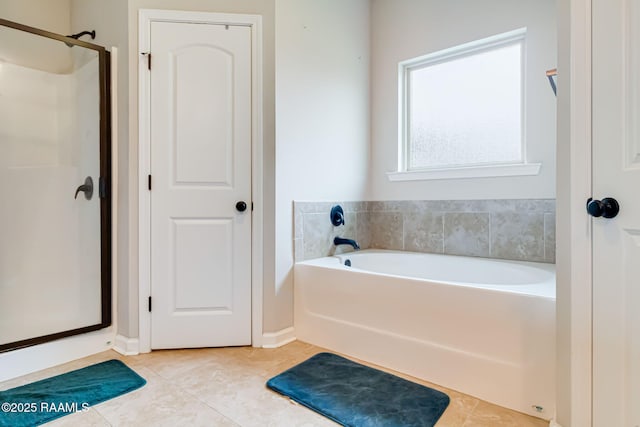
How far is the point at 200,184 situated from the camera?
212 cm

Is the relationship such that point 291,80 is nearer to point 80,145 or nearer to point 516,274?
point 80,145

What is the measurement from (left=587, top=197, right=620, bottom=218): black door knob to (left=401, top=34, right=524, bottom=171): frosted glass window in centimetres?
130

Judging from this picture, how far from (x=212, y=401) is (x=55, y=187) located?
5.84ft

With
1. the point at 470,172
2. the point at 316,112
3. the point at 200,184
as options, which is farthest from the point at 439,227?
the point at 200,184

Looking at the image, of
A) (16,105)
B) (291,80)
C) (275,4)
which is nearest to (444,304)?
(291,80)

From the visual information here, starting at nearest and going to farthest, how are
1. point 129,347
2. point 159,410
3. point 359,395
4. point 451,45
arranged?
point 159,410 → point 359,395 → point 129,347 → point 451,45

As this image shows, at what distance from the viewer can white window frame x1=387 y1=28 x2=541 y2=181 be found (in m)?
2.24

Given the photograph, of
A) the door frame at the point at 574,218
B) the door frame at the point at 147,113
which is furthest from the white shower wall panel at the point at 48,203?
the door frame at the point at 574,218

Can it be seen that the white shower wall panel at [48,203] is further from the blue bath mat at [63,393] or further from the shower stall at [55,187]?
the blue bath mat at [63,393]

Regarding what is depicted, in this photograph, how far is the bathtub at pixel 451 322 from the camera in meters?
1.41

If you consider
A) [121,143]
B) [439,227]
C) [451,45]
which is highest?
[451,45]

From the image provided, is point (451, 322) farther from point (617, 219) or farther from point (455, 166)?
point (455, 166)

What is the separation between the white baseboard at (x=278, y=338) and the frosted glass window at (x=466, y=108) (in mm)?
1650

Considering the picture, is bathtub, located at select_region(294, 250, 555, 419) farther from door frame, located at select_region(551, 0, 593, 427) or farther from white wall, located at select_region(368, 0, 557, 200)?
white wall, located at select_region(368, 0, 557, 200)
